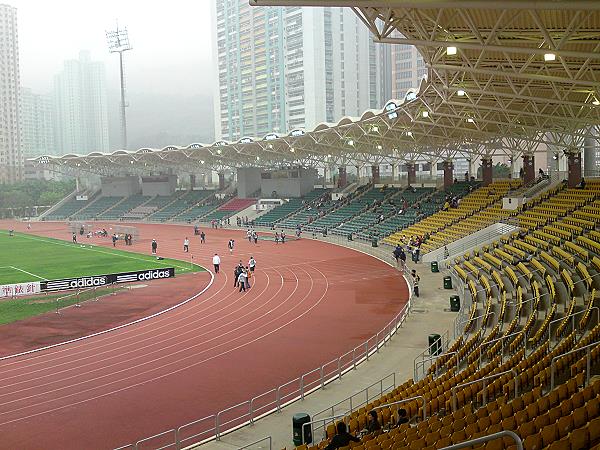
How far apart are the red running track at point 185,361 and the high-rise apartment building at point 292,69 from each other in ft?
416

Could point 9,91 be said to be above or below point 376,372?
above

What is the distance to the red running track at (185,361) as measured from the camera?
14.1 meters

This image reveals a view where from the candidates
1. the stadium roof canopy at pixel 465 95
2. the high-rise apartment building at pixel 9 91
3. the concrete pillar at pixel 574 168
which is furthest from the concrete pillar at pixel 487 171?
the high-rise apartment building at pixel 9 91

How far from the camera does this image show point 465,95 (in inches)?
1231

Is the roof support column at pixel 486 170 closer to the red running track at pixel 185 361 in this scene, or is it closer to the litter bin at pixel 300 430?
the red running track at pixel 185 361

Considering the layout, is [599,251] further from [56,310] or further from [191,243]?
[191,243]

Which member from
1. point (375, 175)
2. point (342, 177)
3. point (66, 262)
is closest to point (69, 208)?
point (342, 177)

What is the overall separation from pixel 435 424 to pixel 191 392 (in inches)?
312

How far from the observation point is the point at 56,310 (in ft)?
85.6

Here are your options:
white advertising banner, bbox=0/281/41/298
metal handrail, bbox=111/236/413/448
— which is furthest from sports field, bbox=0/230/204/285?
metal handrail, bbox=111/236/413/448

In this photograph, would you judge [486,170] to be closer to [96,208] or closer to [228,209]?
[228,209]

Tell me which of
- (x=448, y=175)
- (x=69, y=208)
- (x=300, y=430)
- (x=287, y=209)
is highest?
(x=448, y=175)

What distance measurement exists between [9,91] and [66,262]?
134m

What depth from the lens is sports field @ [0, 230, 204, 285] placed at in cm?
3794
